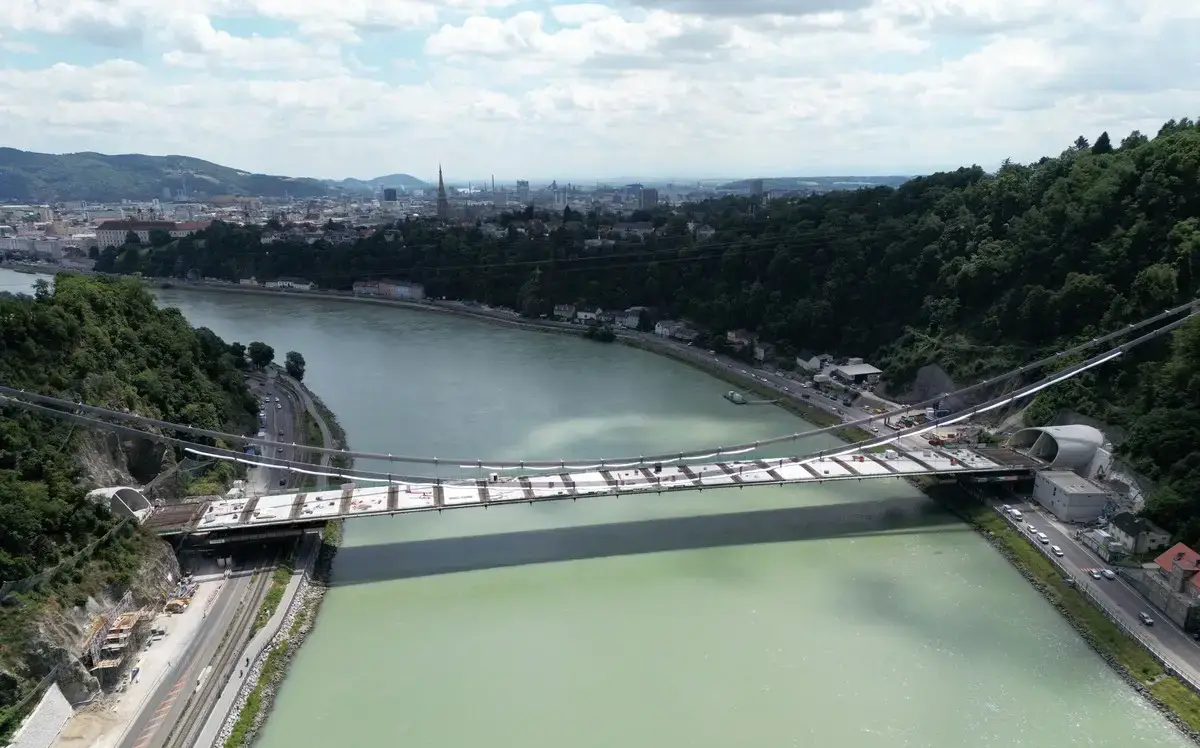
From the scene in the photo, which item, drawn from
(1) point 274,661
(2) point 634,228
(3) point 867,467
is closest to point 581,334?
(2) point 634,228

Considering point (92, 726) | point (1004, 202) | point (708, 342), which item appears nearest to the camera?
point (92, 726)

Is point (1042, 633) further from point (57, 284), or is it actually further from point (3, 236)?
point (3, 236)

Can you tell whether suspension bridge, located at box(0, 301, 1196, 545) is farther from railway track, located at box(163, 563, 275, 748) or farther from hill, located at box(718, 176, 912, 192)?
hill, located at box(718, 176, 912, 192)

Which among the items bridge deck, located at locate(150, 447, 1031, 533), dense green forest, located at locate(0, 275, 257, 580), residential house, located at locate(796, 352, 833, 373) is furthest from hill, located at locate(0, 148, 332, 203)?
bridge deck, located at locate(150, 447, 1031, 533)

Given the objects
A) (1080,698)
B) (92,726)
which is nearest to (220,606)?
(92,726)

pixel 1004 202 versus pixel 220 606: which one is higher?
pixel 1004 202

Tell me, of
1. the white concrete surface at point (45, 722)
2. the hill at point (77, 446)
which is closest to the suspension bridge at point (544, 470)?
the hill at point (77, 446)
